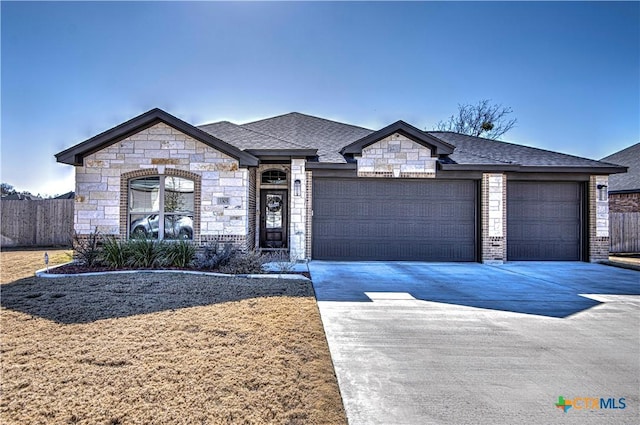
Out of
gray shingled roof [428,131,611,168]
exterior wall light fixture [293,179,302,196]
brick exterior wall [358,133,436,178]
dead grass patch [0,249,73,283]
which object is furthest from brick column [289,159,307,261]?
dead grass patch [0,249,73,283]

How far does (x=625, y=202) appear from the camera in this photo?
15.2 meters

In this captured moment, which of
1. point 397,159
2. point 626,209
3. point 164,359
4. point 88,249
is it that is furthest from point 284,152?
point 626,209

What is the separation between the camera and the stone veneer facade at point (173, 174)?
30.7ft

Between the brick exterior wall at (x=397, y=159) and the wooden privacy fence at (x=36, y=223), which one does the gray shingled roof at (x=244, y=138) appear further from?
the wooden privacy fence at (x=36, y=223)

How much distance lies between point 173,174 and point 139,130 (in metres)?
1.57

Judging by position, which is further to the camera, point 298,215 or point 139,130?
point 298,215

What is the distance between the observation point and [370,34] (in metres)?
11.1

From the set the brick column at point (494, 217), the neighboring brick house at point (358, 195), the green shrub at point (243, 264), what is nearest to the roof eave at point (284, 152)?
the neighboring brick house at point (358, 195)

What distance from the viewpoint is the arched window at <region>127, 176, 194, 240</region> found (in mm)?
9531

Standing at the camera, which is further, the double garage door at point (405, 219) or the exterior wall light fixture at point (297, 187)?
the double garage door at point (405, 219)

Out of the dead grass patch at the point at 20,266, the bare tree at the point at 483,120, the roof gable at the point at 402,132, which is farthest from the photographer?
the bare tree at the point at 483,120

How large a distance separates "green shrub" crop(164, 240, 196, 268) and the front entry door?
3538mm

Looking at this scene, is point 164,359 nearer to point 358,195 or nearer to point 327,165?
point 327,165

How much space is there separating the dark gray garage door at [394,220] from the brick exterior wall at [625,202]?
9.89m
